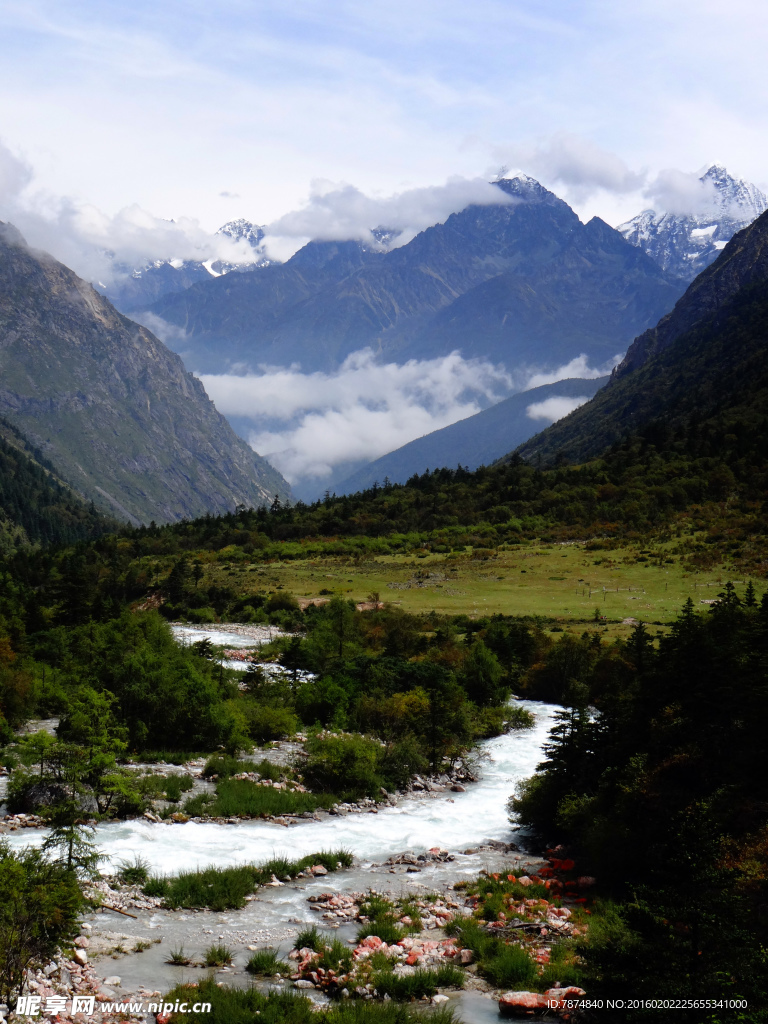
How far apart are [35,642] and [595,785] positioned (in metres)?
53.0

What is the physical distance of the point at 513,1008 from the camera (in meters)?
22.4

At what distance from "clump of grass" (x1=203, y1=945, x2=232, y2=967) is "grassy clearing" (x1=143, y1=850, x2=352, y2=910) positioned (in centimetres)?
427

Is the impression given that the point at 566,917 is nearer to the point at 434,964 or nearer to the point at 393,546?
the point at 434,964

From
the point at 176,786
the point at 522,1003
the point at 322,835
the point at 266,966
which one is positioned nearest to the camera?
the point at 522,1003

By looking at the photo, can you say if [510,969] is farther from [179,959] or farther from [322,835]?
[322,835]

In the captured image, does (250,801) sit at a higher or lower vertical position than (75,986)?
lower

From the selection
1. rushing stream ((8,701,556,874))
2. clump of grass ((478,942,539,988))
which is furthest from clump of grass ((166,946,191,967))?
clump of grass ((478,942,539,988))

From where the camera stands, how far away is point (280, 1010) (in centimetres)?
2133

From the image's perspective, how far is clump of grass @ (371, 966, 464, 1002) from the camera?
23.1 m

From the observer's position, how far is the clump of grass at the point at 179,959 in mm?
24250

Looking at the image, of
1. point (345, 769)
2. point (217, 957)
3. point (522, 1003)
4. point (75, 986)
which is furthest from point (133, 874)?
point (345, 769)

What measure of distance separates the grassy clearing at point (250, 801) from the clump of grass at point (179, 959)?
15390 mm

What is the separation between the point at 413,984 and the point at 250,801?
20.1 m

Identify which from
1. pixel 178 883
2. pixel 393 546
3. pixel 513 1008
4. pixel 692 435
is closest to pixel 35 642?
pixel 178 883
